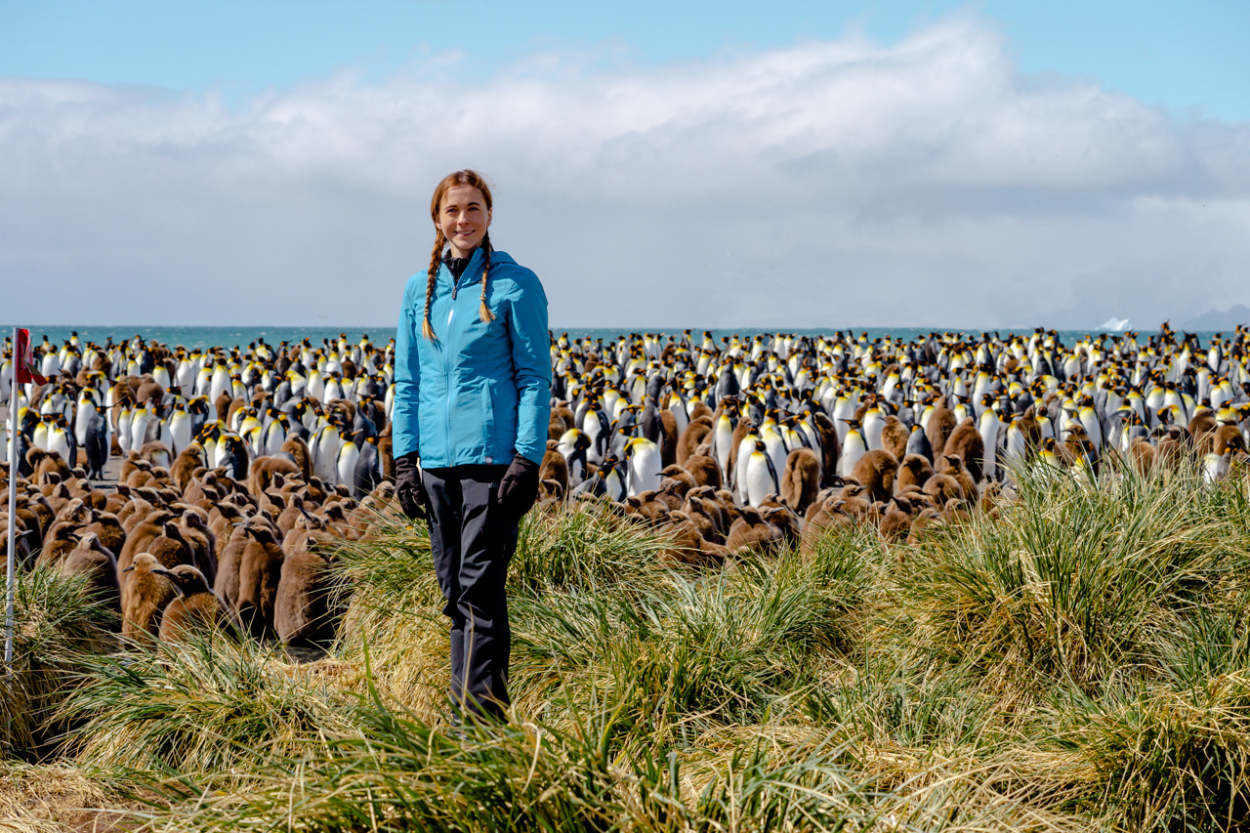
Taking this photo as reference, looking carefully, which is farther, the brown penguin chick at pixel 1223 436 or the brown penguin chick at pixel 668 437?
the brown penguin chick at pixel 668 437

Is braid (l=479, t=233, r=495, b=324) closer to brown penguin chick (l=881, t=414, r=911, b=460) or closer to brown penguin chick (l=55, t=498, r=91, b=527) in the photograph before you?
brown penguin chick (l=55, t=498, r=91, b=527)

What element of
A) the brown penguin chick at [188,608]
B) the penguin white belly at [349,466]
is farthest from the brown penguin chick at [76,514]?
the penguin white belly at [349,466]

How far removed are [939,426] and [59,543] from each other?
12.1 m

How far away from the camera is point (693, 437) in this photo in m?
15.9

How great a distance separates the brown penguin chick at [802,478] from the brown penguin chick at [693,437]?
3.32m

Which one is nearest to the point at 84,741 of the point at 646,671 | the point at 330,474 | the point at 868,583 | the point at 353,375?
the point at 646,671

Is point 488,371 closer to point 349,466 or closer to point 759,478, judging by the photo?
point 759,478

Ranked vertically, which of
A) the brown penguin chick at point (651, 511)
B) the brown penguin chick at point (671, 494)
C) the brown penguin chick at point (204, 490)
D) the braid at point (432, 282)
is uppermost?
the braid at point (432, 282)

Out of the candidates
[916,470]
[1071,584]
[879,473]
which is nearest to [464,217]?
[1071,584]

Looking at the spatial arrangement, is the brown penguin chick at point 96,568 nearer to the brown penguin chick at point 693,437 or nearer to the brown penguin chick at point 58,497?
the brown penguin chick at point 58,497

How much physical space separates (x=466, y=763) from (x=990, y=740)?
2.18 meters

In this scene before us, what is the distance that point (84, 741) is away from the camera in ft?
15.4

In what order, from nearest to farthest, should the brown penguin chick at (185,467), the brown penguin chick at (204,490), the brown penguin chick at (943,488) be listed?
1. the brown penguin chick at (943,488)
2. the brown penguin chick at (204,490)
3. the brown penguin chick at (185,467)

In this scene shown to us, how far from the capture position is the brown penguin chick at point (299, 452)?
45.4 feet
